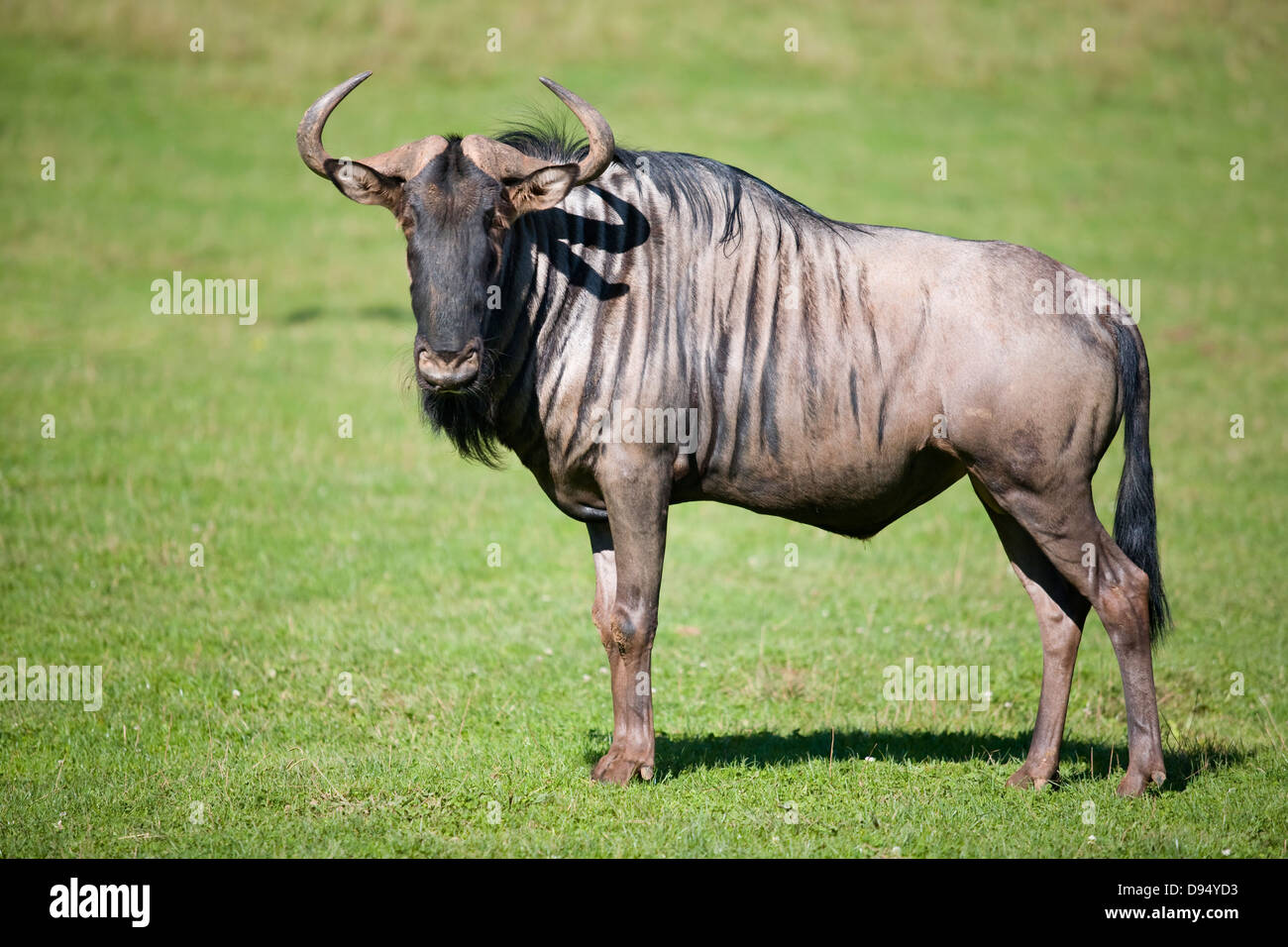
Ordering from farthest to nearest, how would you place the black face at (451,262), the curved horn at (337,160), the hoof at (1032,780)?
Result: the hoof at (1032,780) < the curved horn at (337,160) < the black face at (451,262)

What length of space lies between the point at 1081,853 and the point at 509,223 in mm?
4752

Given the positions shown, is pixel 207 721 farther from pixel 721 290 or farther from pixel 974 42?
pixel 974 42

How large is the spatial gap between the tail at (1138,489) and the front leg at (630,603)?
2891mm

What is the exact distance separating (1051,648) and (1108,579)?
2.50 feet

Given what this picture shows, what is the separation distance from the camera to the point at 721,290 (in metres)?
8.06

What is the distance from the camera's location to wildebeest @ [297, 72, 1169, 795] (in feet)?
25.0

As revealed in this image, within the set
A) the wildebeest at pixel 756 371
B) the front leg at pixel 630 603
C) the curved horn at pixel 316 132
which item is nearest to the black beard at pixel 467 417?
the wildebeest at pixel 756 371

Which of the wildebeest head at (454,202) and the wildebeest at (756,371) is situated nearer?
the wildebeest head at (454,202)

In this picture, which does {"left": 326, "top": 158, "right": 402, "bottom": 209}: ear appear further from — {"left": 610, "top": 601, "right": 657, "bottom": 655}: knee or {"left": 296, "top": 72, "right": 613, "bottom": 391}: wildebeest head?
{"left": 610, "top": 601, "right": 657, "bottom": 655}: knee

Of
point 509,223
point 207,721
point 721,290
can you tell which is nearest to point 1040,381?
point 721,290

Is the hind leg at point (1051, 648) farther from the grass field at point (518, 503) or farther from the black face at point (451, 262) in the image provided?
the black face at point (451, 262)

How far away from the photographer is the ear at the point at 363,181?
289 inches

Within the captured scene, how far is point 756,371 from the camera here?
7.98 metres

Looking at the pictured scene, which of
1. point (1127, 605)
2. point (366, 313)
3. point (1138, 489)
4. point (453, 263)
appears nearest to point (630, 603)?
point (453, 263)
